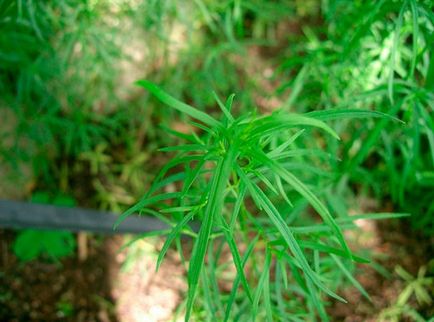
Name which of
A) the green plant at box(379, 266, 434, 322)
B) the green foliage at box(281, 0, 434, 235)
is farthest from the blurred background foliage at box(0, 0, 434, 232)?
the green plant at box(379, 266, 434, 322)

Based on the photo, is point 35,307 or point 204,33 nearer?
point 35,307

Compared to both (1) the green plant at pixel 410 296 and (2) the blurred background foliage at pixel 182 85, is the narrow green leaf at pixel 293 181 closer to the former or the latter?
(2) the blurred background foliage at pixel 182 85

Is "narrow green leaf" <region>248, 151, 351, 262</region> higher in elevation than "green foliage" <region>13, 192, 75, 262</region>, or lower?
higher

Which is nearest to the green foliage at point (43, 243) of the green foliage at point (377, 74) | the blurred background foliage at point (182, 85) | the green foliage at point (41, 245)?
the green foliage at point (41, 245)

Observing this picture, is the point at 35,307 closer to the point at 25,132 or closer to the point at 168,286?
the point at 168,286

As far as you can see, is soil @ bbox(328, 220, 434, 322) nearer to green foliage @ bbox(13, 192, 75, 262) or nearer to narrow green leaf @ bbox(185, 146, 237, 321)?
green foliage @ bbox(13, 192, 75, 262)

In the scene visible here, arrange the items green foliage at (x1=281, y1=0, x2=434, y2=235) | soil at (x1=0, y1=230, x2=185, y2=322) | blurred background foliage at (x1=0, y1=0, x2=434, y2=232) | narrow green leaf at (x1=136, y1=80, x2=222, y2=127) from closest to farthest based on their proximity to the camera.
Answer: narrow green leaf at (x1=136, y1=80, x2=222, y2=127), green foliage at (x1=281, y1=0, x2=434, y2=235), blurred background foliage at (x1=0, y1=0, x2=434, y2=232), soil at (x1=0, y1=230, x2=185, y2=322)

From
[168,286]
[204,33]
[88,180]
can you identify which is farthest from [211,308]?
[204,33]
